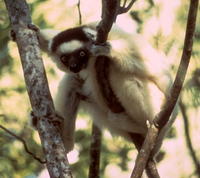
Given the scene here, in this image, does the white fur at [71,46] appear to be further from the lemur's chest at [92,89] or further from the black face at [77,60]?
the lemur's chest at [92,89]

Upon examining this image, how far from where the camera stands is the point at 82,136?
7660 millimetres

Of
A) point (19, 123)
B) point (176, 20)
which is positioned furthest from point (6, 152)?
point (176, 20)

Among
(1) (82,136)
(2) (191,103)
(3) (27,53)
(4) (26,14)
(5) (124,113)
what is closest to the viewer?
(3) (27,53)

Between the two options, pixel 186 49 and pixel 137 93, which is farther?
pixel 137 93

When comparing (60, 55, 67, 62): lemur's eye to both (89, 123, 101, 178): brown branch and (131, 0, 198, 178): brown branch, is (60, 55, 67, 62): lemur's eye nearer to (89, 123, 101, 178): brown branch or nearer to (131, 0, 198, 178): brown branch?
(89, 123, 101, 178): brown branch

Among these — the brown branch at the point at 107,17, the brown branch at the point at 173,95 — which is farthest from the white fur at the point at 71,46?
the brown branch at the point at 173,95

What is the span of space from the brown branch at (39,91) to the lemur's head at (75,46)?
2.50ft

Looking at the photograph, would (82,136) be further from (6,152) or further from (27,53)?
(27,53)

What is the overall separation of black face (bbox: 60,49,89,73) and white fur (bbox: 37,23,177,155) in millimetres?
92

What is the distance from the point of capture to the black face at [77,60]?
530 centimetres

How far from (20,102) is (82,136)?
172cm

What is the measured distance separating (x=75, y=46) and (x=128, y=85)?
1163 mm

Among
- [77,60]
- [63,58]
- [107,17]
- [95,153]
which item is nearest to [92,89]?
[77,60]

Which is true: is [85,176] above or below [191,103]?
below
